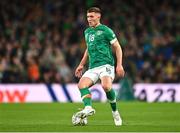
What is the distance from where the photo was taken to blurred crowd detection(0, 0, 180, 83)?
2864cm

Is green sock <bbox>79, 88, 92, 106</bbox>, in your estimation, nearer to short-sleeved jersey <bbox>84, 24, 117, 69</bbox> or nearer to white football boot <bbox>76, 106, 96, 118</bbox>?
white football boot <bbox>76, 106, 96, 118</bbox>

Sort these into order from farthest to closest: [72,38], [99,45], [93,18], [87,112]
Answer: [72,38] < [99,45] < [93,18] < [87,112]

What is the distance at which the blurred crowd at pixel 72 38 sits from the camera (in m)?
28.6

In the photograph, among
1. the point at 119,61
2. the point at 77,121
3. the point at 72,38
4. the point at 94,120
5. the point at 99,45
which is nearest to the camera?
the point at 119,61

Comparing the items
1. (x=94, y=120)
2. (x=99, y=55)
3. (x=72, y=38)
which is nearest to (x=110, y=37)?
(x=99, y=55)

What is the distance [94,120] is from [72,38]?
14.7 m

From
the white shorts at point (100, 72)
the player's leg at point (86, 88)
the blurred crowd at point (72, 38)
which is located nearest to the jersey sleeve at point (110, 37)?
the white shorts at point (100, 72)

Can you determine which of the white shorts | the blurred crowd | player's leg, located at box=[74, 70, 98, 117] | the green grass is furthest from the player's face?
the blurred crowd

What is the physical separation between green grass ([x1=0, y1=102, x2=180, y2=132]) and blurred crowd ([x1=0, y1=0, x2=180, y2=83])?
724 cm

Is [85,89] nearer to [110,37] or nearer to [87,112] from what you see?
[87,112]

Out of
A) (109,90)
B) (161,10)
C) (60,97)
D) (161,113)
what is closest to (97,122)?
(109,90)

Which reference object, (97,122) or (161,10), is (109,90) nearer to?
(97,122)

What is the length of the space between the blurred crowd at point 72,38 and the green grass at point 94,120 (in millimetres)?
7238

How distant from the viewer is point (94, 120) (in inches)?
651
